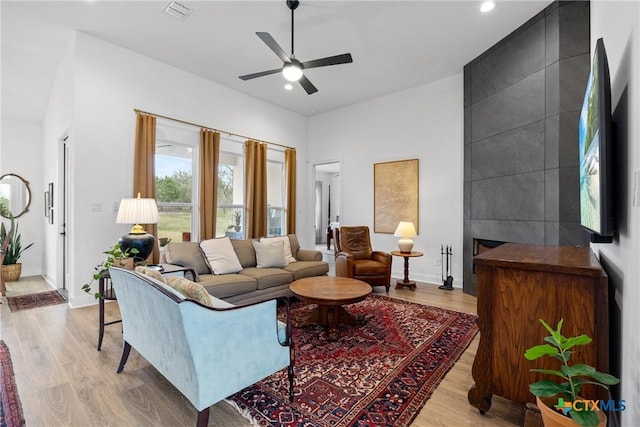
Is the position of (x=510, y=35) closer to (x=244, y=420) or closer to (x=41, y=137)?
(x=244, y=420)

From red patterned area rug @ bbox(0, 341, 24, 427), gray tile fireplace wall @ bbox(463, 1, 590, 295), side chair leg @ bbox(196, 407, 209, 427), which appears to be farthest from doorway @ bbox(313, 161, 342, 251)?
side chair leg @ bbox(196, 407, 209, 427)

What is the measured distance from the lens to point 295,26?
3.53 metres

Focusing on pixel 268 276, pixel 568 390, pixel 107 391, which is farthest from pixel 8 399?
pixel 568 390

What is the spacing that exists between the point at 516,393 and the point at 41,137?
27.2 feet

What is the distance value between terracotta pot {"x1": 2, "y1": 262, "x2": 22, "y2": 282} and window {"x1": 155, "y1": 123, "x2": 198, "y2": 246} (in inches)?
117

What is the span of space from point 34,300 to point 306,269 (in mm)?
3679

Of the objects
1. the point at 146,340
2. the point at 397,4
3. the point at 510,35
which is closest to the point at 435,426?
the point at 146,340

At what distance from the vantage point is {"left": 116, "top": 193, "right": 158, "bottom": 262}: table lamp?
3219mm

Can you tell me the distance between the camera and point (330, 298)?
2676 mm

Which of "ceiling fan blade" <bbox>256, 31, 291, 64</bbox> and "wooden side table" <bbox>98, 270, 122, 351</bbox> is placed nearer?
"wooden side table" <bbox>98, 270, 122, 351</bbox>

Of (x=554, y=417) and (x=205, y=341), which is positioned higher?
(x=205, y=341)

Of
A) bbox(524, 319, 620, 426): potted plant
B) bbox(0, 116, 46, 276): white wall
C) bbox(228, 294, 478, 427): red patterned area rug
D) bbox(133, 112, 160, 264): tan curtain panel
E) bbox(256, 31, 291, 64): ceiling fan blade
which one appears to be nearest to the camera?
bbox(524, 319, 620, 426): potted plant

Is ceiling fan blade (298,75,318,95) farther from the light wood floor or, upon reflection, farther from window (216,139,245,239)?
the light wood floor

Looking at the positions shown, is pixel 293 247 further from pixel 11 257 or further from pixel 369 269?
pixel 11 257
